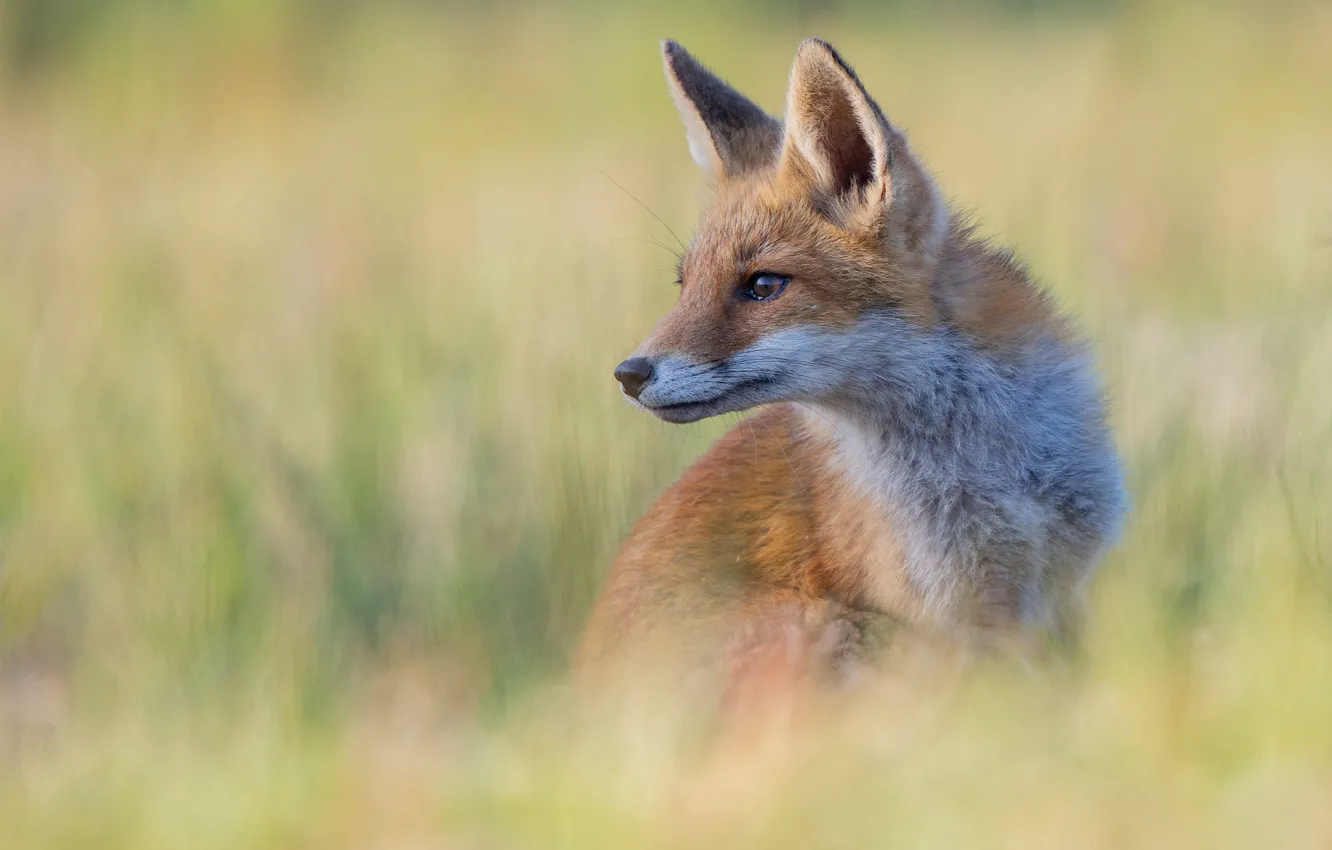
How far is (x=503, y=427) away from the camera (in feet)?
20.0

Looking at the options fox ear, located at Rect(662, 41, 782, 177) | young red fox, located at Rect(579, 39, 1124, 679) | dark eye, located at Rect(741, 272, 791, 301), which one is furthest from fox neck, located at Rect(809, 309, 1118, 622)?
fox ear, located at Rect(662, 41, 782, 177)

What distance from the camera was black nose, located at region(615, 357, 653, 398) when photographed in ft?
13.5

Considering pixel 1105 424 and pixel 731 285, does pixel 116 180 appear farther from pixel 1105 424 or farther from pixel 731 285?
pixel 1105 424

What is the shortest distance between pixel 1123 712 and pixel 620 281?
4525 mm

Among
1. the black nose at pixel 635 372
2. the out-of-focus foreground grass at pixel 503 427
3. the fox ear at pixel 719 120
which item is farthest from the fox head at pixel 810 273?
the out-of-focus foreground grass at pixel 503 427

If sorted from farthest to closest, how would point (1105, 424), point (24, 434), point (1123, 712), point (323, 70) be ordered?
point (323, 70)
point (24, 434)
point (1105, 424)
point (1123, 712)

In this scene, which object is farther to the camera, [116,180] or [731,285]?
[116,180]

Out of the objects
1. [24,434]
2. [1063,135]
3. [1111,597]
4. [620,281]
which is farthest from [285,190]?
[1111,597]

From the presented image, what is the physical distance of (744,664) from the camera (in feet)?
13.2

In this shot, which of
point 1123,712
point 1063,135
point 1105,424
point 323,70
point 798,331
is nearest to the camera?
point 1123,712

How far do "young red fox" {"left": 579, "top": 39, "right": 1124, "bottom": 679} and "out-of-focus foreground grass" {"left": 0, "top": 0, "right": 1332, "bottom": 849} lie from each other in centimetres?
34

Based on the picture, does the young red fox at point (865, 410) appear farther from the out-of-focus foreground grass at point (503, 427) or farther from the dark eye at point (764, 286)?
the out-of-focus foreground grass at point (503, 427)

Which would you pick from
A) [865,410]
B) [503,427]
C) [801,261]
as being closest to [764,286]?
[801,261]

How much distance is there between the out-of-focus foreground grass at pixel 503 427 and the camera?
2846 mm
